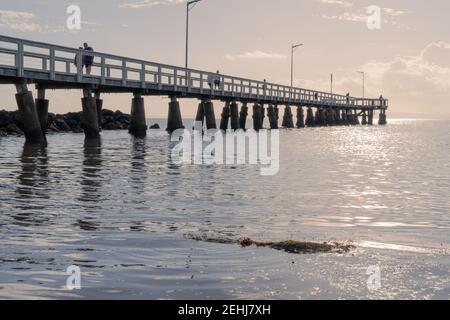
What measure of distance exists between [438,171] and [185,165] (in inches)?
249

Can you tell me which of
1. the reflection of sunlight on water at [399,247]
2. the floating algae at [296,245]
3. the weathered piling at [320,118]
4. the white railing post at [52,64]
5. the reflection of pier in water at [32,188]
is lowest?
the reflection of sunlight on water at [399,247]

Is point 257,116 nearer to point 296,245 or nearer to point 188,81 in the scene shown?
point 188,81

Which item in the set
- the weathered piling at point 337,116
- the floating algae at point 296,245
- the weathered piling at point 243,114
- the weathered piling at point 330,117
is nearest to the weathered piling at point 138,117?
the weathered piling at point 243,114

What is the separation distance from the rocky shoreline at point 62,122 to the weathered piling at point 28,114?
1.07 metres

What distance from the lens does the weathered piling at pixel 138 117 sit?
36.5 m

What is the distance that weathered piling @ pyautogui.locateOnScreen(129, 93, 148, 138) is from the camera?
36.5 metres

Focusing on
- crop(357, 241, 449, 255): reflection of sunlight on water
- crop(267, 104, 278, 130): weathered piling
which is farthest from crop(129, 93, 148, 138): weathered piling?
crop(357, 241, 449, 255): reflection of sunlight on water

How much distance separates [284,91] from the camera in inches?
2414

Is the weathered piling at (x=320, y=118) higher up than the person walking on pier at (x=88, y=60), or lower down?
lower down

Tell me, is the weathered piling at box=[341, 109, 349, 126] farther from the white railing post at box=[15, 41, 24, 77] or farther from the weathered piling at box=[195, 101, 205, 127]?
the white railing post at box=[15, 41, 24, 77]

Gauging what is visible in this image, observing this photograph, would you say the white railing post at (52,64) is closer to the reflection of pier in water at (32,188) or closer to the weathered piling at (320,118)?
the reflection of pier in water at (32,188)

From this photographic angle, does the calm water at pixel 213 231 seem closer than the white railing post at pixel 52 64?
Yes

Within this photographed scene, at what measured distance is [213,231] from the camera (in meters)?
7.98
